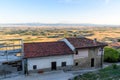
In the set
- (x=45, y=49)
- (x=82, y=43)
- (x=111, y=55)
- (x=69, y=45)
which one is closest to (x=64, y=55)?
(x=69, y=45)

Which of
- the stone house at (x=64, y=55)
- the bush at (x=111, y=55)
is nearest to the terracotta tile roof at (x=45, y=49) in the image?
the stone house at (x=64, y=55)

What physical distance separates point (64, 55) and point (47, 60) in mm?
3084

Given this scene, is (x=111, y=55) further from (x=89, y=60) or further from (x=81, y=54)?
(x=81, y=54)

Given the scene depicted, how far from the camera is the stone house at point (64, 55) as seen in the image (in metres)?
25.3

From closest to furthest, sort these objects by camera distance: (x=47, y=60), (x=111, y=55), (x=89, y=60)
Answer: (x=47, y=60)
(x=89, y=60)
(x=111, y=55)

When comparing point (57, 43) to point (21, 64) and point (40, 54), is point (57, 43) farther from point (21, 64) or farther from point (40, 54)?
point (21, 64)

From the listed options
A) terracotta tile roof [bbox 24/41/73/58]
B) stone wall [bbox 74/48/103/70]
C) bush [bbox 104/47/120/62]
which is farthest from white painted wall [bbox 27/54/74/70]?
bush [bbox 104/47/120/62]

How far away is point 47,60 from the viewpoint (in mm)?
25844

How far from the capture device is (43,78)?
23.3 m

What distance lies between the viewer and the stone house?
25.3 meters

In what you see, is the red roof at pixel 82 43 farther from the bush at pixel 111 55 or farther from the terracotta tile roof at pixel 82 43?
the bush at pixel 111 55

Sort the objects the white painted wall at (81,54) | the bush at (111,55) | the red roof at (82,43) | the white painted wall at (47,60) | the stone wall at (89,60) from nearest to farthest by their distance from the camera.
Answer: the white painted wall at (47,60)
the white painted wall at (81,54)
the red roof at (82,43)
the stone wall at (89,60)
the bush at (111,55)

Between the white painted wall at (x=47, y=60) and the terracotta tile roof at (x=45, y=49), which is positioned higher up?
the terracotta tile roof at (x=45, y=49)

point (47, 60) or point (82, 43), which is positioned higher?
point (82, 43)
